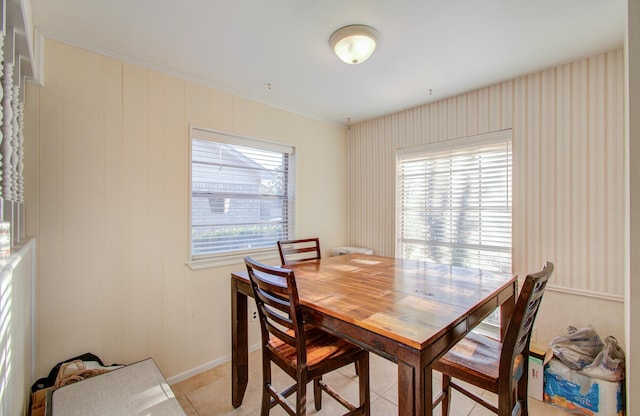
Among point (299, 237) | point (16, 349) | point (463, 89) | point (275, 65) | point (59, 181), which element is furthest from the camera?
point (299, 237)

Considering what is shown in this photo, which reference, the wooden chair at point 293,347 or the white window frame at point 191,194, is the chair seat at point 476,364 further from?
the white window frame at point 191,194

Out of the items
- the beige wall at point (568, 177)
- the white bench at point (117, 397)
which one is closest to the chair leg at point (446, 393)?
the beige wall at point (568, 177)

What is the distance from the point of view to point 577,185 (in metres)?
2.12

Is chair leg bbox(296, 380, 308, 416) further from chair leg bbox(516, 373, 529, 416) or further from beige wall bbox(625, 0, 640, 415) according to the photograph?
beige wall bbox(625, 0, 640, 415)

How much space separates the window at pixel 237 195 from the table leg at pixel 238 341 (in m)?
0.78

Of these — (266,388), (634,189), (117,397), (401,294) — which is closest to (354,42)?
(401,294)

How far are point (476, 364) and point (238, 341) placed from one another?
1399 millimetres

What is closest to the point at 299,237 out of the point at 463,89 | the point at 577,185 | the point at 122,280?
the point at 122,280

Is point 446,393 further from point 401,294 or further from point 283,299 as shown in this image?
point 283,299

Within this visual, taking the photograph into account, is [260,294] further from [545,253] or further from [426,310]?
[545,253]

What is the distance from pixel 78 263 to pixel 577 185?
3.59m

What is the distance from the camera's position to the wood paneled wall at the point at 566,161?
6.48 feet

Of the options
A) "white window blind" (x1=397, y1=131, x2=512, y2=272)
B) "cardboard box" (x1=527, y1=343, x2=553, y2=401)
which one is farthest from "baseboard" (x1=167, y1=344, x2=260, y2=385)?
"cardboard box" (x1=527, y1=343, x2=553, y2=401)

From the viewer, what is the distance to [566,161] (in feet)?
7.11
